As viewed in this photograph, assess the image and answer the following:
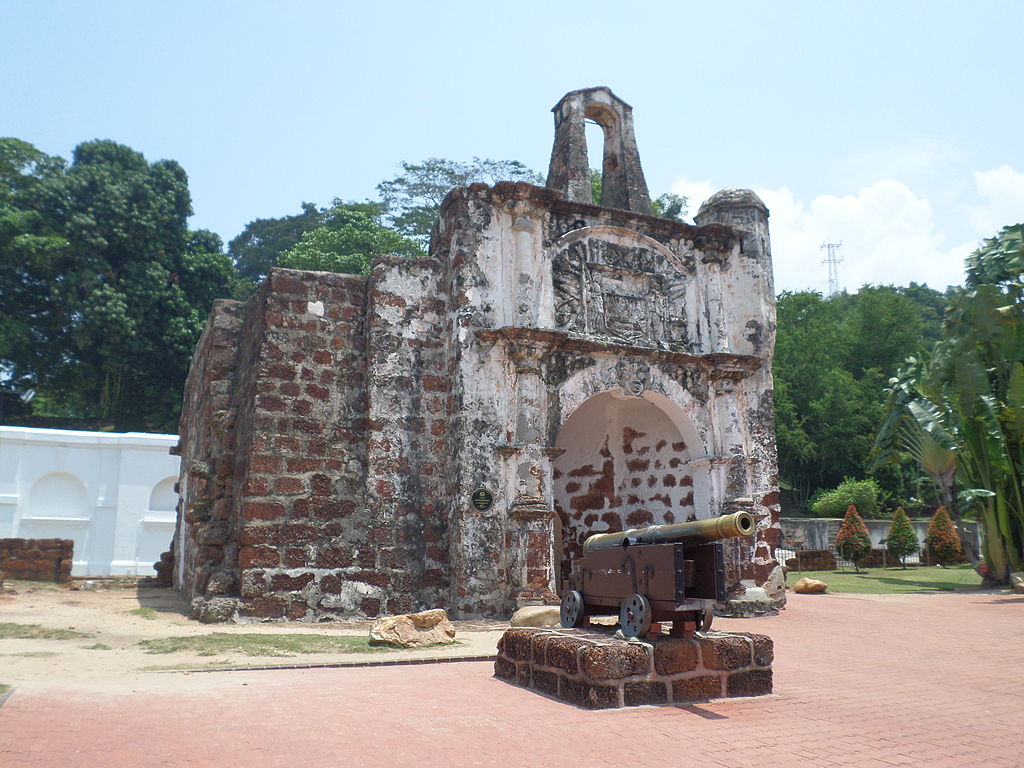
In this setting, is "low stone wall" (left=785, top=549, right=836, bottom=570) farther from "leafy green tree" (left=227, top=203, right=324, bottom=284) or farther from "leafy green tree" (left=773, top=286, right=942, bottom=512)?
"leafy green tree" (left=227, top=203, right=324, bottom=284)

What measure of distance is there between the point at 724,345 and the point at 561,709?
7.58 m

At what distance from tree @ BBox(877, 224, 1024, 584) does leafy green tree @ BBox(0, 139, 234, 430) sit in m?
23.6

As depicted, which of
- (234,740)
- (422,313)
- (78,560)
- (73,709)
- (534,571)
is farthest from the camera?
(78,560)

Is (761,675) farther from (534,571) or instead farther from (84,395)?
(84,395)

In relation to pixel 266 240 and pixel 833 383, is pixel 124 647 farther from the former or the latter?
pixel 266 240

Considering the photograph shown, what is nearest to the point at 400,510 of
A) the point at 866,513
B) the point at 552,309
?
the point at 552,309

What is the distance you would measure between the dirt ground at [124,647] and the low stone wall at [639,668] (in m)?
1.65

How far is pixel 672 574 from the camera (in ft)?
17.6

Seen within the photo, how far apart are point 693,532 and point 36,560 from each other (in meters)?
11.2

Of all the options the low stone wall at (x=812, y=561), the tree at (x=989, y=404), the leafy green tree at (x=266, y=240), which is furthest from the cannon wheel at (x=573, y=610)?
the leafy green tree at (x=266, y=240)

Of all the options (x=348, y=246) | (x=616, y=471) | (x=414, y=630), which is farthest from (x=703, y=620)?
(x=348, y=246)

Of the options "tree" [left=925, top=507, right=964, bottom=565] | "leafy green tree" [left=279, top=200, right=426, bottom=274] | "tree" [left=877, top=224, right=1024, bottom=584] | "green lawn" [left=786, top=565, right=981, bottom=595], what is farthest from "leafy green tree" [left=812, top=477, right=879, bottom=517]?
"leafy green tree" [left=279, top=200, right=426, bottom=274]

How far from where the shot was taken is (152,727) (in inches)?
162

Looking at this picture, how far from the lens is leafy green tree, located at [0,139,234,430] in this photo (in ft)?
89.0
